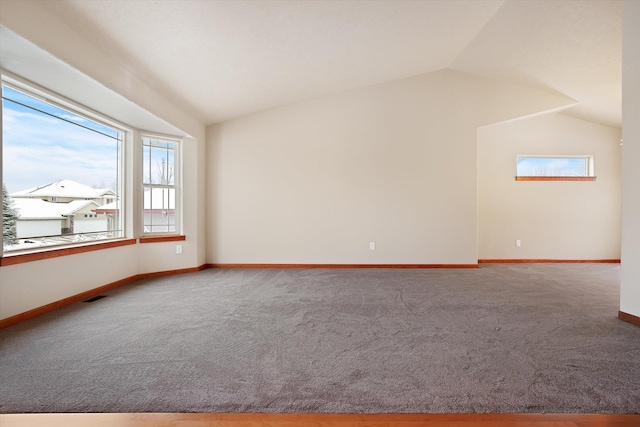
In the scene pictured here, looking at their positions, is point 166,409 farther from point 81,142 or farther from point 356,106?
point 356,106

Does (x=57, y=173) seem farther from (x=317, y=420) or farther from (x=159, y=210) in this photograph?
(x=317, y=420)

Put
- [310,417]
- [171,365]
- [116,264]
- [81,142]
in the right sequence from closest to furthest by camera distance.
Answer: [310,417] → [171,365] → [81,142] → [116,264]

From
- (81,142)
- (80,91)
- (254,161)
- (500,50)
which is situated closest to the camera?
(80,91)

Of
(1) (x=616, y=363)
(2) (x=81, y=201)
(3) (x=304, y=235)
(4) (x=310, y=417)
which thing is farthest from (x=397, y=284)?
(2) (x=81, y=201)

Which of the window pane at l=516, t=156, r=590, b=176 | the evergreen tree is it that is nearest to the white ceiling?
the window pane at l=516, t=156, r=590, b=176

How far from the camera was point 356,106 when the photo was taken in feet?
16.3

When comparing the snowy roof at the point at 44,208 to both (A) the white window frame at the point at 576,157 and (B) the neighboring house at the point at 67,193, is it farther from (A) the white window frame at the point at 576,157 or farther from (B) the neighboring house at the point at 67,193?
(A) the white window frame at the point at 576,157

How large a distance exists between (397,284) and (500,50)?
3.67 meters

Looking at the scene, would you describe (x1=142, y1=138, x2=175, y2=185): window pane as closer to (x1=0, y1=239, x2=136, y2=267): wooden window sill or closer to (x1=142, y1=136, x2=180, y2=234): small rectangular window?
(x1=142, y1=136, x2=180, y2=234): small rectangular window

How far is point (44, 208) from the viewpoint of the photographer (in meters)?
2.95

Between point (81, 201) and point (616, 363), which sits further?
point (81, 201)

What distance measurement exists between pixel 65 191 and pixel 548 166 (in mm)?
7810

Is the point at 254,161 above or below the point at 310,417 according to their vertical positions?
above

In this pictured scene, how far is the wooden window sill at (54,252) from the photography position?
7.97 feet
